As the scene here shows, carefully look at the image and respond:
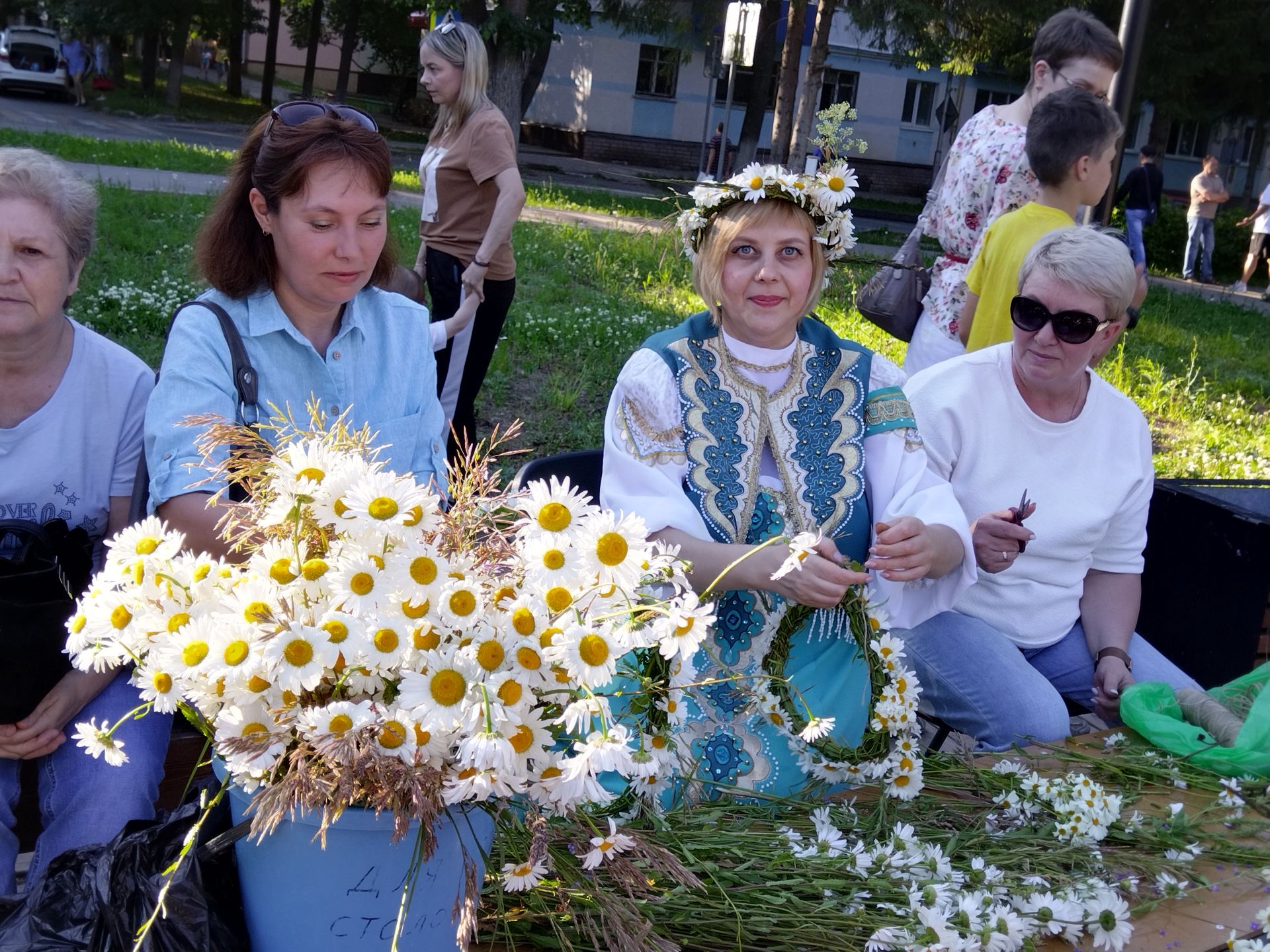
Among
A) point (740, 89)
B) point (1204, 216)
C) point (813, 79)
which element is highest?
point (740, 89)

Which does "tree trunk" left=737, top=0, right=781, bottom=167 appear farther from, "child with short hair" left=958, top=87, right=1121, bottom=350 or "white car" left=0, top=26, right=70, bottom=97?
"white car" left=0, top=26, right=70, bottom=97

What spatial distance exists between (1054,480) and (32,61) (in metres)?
37.2

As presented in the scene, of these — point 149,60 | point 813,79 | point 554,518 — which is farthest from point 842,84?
point 554,518

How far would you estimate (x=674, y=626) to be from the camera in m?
1.27

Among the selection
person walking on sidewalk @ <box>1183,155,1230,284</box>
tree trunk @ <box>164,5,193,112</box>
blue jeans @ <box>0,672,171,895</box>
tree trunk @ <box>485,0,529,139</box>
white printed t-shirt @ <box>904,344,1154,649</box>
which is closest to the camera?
blue jeans @ <box>0,672,171,895</box>

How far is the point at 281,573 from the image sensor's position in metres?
1.23

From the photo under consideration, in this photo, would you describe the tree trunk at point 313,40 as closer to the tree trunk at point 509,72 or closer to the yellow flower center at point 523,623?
the tree trunk at point 509,72

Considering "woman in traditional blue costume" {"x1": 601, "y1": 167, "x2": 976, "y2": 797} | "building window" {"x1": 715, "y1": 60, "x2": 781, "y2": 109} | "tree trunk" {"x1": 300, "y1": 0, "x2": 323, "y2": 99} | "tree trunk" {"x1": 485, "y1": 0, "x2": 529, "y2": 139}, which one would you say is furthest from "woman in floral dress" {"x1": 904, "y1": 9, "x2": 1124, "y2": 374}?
"tree trunk" {"x1": 300, "y1": 0, "x2": 323, "y2": 99}

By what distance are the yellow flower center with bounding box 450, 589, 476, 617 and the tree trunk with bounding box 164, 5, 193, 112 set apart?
1214 inches

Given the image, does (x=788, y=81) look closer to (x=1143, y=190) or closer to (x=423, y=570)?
(x=1143, y=190)

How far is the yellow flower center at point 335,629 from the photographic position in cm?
118

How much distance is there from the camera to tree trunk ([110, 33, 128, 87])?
35.3 meters

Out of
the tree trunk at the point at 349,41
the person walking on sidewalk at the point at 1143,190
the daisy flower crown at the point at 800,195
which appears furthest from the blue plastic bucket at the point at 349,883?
the tree trunk at the point at 349,41

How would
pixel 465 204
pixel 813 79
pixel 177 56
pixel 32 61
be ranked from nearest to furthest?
pixel 465 204 < pixel 813 79 < pixel 177 56 < pixel 32 61
